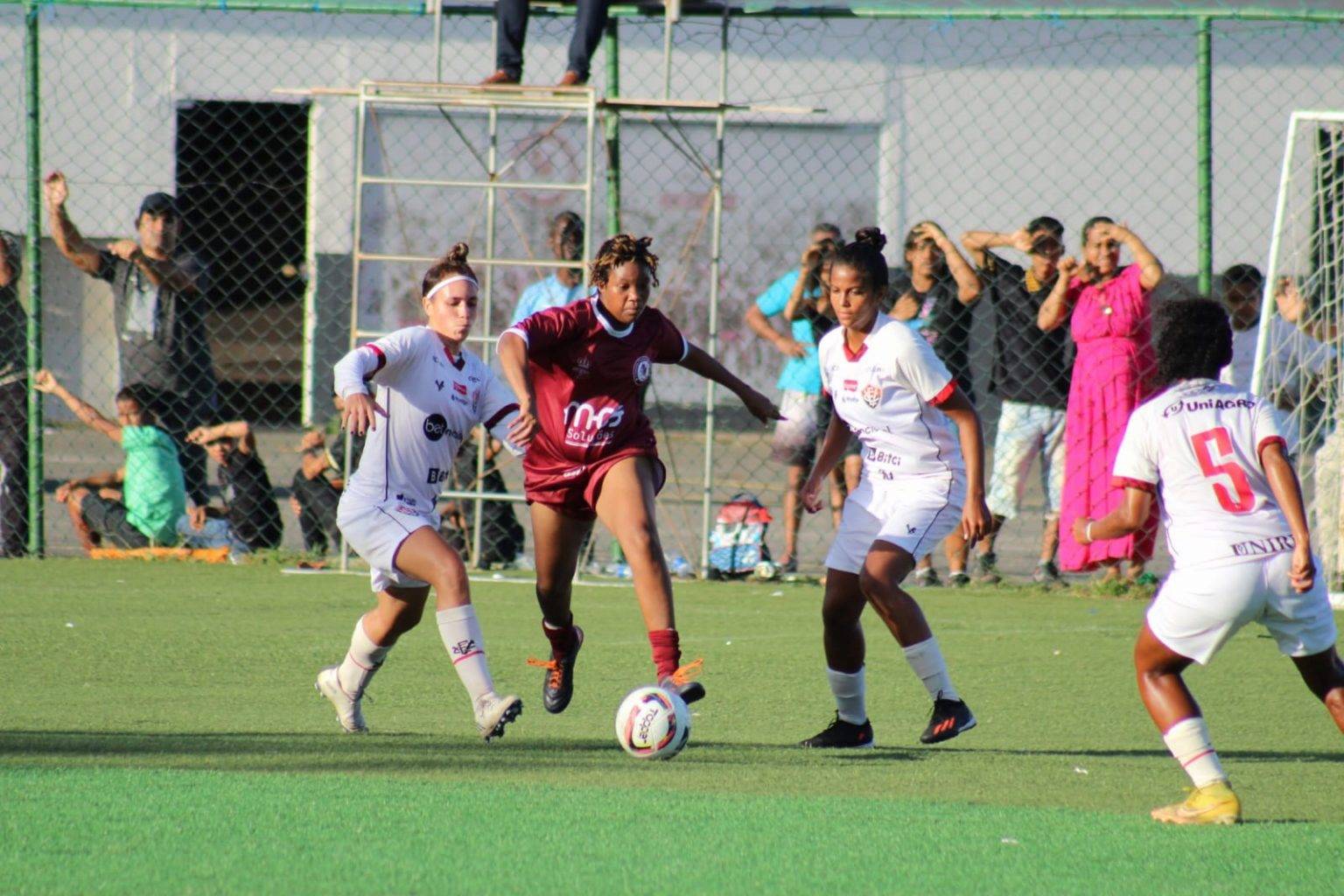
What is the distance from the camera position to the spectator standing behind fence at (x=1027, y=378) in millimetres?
10188

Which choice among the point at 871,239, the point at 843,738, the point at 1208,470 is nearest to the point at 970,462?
the point at 871,239

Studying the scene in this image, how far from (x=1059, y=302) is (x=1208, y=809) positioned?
5577 millimetres

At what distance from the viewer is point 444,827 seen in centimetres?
436

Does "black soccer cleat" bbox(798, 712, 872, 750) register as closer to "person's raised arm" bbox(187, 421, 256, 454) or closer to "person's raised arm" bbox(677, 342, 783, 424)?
"person's raised arm" bbox(677, 342, 783, 424)

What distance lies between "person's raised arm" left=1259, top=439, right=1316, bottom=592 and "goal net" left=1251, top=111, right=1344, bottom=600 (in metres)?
5.03

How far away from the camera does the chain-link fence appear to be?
14977 mm

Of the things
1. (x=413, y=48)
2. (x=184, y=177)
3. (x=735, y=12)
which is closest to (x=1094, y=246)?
(x=735, y=12)

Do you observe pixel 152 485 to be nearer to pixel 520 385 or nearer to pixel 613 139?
pixel 613 139

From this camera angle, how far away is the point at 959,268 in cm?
1027

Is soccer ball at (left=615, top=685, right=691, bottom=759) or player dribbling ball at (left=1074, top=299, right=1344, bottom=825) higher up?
player dribbling ball at (left=1074, top=299, right=1344, bottom=825)

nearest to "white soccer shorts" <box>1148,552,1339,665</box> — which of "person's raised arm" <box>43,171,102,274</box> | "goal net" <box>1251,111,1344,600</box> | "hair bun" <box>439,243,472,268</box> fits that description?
"hair bun" <box>439,243,472,268</box>

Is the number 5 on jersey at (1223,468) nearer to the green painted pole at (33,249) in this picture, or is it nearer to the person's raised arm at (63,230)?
the person's raised arm at (63,230)

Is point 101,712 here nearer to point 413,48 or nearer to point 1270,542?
point 1270,542

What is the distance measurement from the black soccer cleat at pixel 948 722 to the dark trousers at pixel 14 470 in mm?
6792
